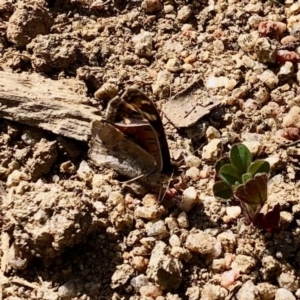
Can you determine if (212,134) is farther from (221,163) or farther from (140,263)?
(140,263)

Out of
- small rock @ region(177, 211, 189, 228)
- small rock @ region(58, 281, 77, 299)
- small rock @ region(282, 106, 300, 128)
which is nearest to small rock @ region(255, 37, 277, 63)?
small rock @ region(282, 106, 300, 128)

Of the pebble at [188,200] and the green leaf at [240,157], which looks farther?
the pebble at [188,200]

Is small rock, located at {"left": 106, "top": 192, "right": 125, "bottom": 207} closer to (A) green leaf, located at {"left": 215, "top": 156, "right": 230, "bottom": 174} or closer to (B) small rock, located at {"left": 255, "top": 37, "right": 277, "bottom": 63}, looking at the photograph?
(A) green leaf, located at {"left": 215, "top": 156, "right": 230, "bottom": 174}

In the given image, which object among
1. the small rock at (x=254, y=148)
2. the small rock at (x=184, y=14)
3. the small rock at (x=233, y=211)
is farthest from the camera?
the small rock at (x=184, y=14)

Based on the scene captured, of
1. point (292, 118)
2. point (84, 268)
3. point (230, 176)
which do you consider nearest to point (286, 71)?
point (292, 118)

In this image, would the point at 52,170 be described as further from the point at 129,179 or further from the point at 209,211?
the point at 209,211

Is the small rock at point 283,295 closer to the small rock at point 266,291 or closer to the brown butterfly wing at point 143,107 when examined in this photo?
the small rock at point 266,291

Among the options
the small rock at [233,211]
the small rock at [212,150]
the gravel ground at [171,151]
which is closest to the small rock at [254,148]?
the gravel ground at [171,151]

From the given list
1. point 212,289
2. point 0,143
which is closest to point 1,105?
point 0,143
